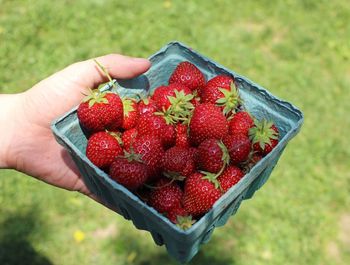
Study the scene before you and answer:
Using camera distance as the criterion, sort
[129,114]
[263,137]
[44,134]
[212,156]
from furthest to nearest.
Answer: [44,134]
[129,114]
[263,137]
[212,156]

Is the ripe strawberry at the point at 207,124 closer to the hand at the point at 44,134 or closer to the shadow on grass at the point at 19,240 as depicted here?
the hand at the point at 44,134

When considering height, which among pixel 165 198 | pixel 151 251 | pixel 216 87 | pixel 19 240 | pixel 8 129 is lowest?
pixel 19 240

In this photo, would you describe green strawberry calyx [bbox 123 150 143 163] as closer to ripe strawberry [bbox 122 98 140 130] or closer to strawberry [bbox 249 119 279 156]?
ripe strawberry [bbox 122 98 140 130]

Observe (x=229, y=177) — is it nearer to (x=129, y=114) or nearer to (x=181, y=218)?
(x=181, y=218)

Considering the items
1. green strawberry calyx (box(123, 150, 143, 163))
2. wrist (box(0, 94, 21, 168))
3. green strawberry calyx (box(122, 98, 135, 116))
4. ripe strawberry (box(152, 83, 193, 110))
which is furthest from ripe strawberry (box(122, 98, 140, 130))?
wrist (box(0, 94, 21, 168))

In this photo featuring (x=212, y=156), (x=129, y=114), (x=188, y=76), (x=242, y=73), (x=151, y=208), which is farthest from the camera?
(x=242, y=73)

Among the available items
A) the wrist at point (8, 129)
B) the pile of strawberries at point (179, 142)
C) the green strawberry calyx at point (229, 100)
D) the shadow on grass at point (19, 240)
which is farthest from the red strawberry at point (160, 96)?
the shadow on grass at point (19, 240)

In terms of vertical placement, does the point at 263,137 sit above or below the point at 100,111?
above

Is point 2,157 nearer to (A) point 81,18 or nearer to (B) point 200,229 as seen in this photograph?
(B) point 200,229

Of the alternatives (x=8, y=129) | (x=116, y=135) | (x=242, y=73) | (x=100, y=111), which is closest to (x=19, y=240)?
(x=8, y=129)
